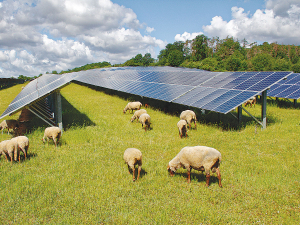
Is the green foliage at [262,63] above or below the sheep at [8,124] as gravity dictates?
above

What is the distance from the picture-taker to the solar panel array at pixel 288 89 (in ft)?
81.0

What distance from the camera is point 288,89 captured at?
2680 cm

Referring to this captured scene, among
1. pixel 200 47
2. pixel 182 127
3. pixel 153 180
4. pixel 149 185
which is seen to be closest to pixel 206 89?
pixel 182 127

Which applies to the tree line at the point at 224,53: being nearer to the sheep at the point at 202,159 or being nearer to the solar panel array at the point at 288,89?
the solar panel array at the point at 288,89

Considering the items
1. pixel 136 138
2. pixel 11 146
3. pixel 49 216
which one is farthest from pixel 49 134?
pixel 49 216

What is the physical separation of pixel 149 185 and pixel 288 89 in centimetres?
2670

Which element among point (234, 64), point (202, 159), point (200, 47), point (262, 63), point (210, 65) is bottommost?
point (202, 159)

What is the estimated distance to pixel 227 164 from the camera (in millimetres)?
9594

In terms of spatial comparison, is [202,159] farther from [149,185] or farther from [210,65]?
[210,65]

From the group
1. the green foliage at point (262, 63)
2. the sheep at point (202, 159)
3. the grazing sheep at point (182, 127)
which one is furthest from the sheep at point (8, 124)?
the green foliage at point (262, 63)

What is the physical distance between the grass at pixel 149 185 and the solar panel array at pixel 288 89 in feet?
46.1

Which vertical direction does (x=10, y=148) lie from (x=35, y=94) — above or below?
below

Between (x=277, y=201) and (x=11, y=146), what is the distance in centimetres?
1126

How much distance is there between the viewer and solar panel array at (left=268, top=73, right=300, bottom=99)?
24677 millimetres
